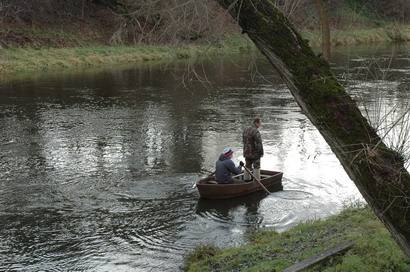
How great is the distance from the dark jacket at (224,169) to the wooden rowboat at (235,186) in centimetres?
19

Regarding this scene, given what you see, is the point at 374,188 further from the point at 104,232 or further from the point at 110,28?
the point at 110,28

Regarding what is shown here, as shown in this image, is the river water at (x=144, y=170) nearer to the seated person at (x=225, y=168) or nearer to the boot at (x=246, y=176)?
the seated person at (x=225, y=168)

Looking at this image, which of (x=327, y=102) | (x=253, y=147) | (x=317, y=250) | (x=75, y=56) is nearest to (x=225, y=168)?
(x=253, y=147)

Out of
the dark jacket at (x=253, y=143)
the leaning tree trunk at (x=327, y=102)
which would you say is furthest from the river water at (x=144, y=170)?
the dark jacket at (x=253, y=143)

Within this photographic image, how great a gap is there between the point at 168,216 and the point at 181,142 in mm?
7239

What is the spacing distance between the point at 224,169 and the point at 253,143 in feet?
3.93

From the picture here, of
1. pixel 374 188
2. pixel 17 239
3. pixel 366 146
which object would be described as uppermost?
pixel 366 146

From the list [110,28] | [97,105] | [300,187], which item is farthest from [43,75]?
[300,187]

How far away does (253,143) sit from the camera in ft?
46.0

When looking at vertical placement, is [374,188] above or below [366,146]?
below

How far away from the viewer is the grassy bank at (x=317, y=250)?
7.54 meters

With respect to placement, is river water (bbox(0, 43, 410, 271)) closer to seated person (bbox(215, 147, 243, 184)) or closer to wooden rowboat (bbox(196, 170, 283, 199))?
wooden rowboat (bbox(196, 170, 283, 199))

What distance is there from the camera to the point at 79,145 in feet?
61.8

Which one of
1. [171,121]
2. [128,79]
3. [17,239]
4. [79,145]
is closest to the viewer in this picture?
[17,239]
